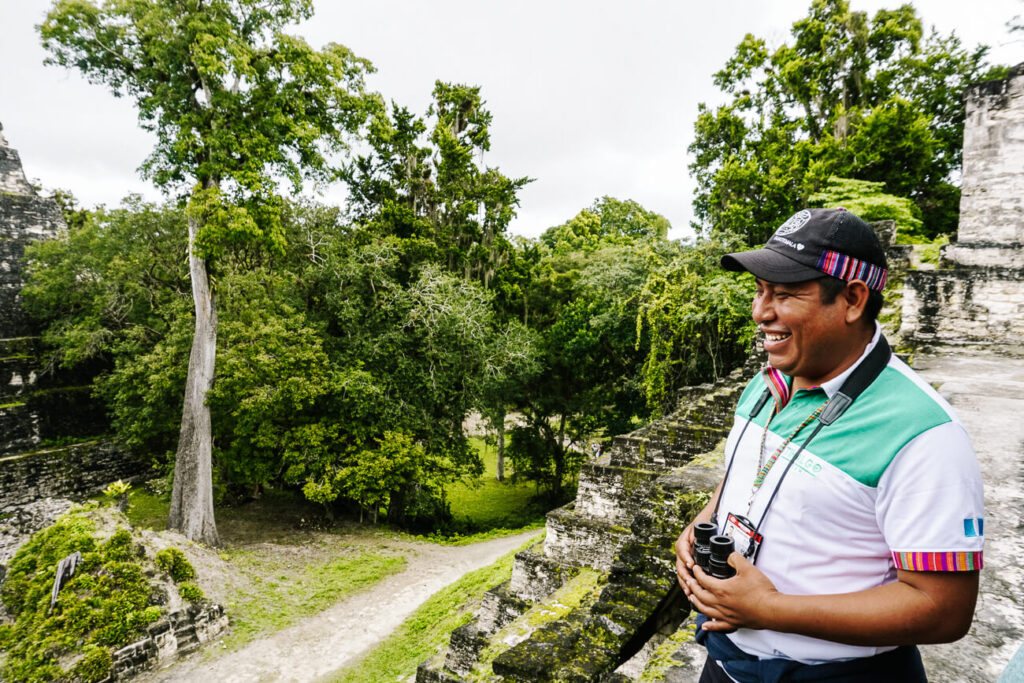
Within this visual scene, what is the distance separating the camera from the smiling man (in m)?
0.95

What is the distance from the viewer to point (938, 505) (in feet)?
3.06

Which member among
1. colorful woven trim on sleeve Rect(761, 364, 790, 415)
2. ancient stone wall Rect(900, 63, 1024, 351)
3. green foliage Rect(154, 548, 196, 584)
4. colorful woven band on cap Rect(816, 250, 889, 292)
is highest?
ancient stone wall Rect(900, 63, 1024, 351)

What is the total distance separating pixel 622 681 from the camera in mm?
2199

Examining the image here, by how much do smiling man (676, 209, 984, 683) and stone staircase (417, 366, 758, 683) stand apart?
1.29 m

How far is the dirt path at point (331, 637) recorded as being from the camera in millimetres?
7207

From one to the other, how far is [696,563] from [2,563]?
13.7 m

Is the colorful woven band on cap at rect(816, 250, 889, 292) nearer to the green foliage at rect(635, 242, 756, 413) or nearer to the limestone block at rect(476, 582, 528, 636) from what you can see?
the limestone block at rect(476, 582, 528, 636)

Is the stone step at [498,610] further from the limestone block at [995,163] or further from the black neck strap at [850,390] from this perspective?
the limestone block at [995,163]

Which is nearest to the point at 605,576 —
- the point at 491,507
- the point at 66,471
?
the point at 491,507

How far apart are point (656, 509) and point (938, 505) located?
8.44 ft

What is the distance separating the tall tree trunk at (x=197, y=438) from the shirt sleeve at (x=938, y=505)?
12.4 meters

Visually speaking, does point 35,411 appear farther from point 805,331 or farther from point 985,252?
point 985,252

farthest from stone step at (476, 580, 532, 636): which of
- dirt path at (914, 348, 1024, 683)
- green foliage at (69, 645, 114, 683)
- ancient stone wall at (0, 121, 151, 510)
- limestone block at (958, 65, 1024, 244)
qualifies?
ancient stone wall at (0, 121, 151, 510)

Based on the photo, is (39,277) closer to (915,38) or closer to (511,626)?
(511,626)
